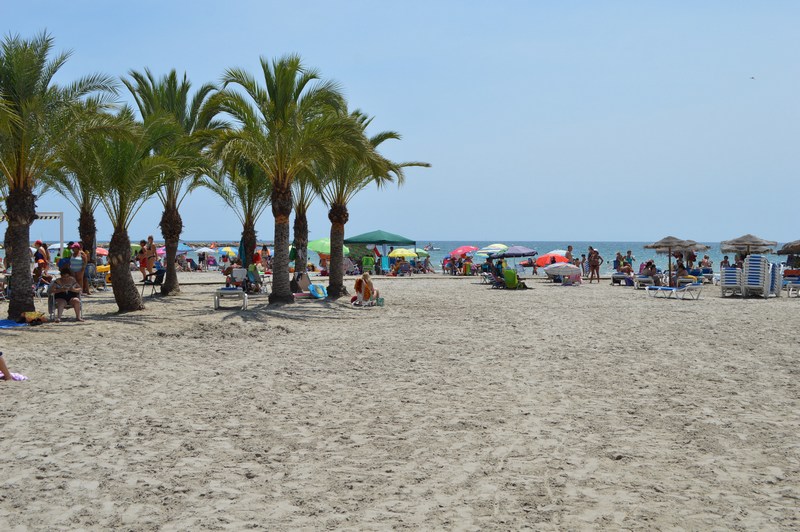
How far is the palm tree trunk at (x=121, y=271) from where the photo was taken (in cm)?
1435

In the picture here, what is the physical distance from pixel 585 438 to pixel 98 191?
11512mm

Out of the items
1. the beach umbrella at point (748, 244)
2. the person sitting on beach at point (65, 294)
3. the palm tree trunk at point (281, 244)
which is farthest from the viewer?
the beach umbrella at point (748, 244)

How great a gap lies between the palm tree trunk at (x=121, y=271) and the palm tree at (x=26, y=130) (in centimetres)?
181

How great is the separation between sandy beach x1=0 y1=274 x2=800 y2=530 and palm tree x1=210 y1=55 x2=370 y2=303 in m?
5.31

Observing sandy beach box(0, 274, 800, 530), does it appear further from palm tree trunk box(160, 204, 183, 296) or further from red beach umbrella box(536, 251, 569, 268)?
red beach umbrella box(536, 251, 569, 268)

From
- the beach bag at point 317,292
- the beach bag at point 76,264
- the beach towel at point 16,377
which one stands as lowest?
the beach towel at point 16,377

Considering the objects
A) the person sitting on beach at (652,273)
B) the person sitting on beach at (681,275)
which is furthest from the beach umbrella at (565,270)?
the person sitting on beach at (681,275)

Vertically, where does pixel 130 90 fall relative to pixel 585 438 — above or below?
above

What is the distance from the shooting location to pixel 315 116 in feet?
55.0

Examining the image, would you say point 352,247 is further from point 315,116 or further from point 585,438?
point 585,438

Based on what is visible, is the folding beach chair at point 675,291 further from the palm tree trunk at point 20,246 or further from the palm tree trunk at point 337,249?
the palm tree trunk at point 20,246

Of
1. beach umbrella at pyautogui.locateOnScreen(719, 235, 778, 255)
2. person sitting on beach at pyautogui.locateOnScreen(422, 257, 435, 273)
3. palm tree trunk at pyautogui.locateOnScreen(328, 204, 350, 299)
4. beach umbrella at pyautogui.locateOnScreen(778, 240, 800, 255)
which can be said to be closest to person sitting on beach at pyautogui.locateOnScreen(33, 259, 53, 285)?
palm tree trunk at pyautogui.locateOnScreen(328, 204, 350, 299)

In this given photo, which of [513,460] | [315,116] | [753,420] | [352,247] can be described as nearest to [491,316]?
[315,116]

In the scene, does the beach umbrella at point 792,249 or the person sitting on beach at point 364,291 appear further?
the beach umbrella at point 792,249
